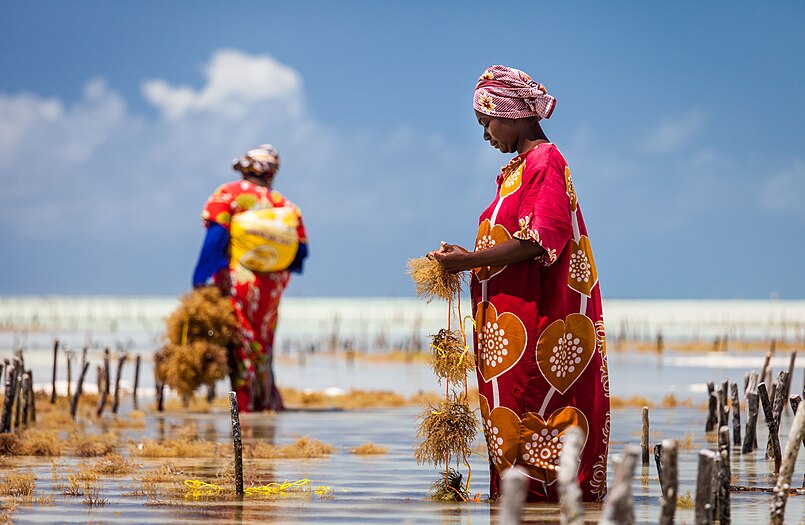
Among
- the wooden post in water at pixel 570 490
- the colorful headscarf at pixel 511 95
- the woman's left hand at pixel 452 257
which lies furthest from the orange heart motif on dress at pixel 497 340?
the wooden post in water at pixel 570 490

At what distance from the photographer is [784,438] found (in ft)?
36.3

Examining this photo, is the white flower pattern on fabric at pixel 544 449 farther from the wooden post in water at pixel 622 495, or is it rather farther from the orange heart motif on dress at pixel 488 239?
the wooden post in water at pixel 622 495

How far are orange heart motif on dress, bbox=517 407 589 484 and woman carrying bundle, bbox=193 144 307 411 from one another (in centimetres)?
775

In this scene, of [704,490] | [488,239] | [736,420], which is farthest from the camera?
[736,420]

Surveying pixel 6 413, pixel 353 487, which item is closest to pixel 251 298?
pixel 6 413

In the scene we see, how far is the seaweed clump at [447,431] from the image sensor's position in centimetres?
678

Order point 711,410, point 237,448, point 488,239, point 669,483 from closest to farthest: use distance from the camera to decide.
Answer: point 669,483 → point 488,239 → point 237,448 → point 711,410

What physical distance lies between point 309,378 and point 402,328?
39364mm

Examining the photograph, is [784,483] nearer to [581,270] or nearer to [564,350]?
[564,350]

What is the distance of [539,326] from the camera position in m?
6.52

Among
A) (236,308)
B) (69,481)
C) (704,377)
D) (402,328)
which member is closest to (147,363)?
(704,377)

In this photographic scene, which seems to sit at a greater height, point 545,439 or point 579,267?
point 579,267

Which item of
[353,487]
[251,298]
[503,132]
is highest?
[503,132]

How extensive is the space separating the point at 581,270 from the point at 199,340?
7.92 meters
